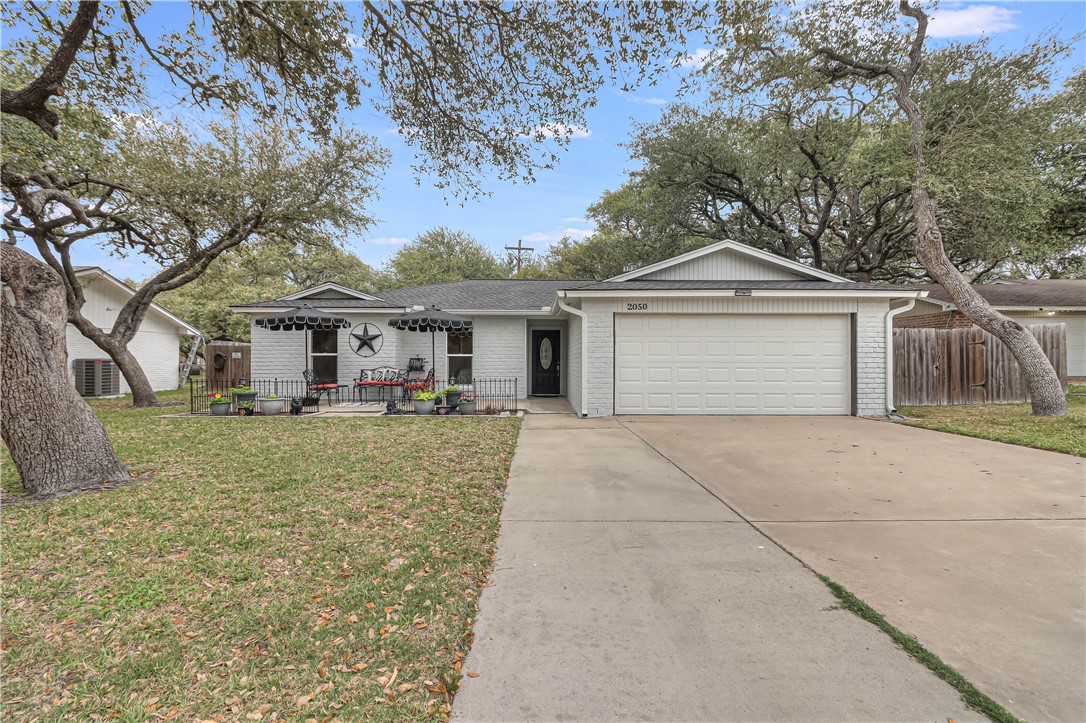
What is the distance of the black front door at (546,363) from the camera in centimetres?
1426

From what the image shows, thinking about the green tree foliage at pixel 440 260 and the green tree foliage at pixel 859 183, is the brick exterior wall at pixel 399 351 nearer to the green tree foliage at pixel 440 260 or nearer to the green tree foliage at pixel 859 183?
the green tree foliage at pixel 859 183

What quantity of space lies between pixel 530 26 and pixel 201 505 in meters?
6.24

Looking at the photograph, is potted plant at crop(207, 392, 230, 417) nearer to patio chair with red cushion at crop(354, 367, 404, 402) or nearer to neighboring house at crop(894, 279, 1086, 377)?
patio chair with red cushion at crop(354, 367, 404, 402)

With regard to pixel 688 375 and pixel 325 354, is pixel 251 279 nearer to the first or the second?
pixel 325 354

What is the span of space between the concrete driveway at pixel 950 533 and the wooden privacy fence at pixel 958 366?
4.99 metres

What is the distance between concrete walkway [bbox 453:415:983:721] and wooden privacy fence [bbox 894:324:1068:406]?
10768mm

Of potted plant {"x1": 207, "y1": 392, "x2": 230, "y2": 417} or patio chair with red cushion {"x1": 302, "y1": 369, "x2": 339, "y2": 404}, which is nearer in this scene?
potted plant {"x1": 207, "y1": 392, "x2": 230, "y2": 417}

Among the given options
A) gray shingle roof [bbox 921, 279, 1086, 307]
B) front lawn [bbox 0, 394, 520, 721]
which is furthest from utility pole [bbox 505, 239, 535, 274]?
front lawn [bbox 0, 394, 520, 721]

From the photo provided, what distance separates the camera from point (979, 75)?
11.0 meters

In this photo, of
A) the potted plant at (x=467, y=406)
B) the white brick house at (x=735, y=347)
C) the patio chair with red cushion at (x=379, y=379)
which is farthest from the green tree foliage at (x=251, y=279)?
the white brick house at (x=735, y=347)

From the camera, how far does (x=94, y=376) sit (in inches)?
604

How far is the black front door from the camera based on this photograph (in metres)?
14.3

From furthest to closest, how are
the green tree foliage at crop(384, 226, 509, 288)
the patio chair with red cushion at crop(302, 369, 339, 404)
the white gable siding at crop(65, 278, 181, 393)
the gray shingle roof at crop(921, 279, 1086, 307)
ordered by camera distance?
the green tree foliage at crop(384, 226, 509, 288), the gray shingle roof at crop(921, 279, 1086, 307), the white gable siding at crop(65, 278, 181, 393), the patio chair with red cushion at crop(302, 369, 339, 404)

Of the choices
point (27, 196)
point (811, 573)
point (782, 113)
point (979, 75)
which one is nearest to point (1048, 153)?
point (979, 75)
